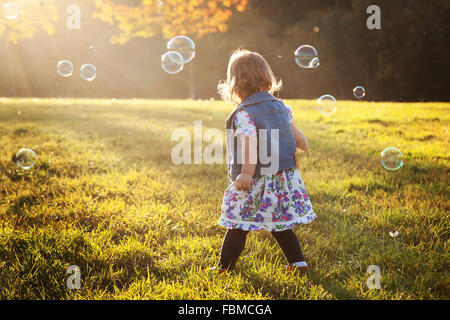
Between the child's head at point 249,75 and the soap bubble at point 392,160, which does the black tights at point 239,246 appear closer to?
the child's head at point 249,75

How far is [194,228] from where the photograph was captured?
3.27 metres

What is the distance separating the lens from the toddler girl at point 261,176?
8.33 feet

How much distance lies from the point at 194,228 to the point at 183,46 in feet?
15.0

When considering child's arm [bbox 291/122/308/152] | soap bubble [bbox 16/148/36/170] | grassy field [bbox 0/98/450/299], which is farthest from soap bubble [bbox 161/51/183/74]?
child's arm [bbox 291/122/308/152]

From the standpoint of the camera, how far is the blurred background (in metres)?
20.4

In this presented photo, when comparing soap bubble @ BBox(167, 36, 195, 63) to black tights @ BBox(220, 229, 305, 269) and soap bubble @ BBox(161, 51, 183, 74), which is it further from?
black tights @ BBox(220, 229, 305, 269)

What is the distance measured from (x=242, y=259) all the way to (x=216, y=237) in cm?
41

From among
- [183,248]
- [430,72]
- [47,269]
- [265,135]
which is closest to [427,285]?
[265,135]

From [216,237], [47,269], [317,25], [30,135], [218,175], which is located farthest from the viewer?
[317,25]

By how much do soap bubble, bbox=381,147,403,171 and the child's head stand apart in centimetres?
263

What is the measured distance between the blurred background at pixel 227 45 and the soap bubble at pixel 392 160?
48.8ft

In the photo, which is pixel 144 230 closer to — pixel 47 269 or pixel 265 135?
pixel 47 269

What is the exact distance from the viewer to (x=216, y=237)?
310 centimetres

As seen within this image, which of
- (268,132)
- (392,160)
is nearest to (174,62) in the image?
(392,160)
